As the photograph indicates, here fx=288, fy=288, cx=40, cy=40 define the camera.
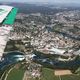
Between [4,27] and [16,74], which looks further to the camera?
[4,27]

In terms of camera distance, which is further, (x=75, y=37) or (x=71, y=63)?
(x=75, y=37)

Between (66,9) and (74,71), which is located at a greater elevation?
Result: (74,71)

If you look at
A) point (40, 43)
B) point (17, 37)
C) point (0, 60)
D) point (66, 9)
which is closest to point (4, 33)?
point (17, 37)

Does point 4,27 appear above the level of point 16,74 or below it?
below

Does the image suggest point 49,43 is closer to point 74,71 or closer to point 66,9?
point 74,71

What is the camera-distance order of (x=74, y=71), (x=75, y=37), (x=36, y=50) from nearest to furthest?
(x=74, y=71), (x=36, y=50), (x=75, y=37)

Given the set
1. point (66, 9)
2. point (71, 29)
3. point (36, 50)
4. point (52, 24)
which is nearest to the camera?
point (36, 50)

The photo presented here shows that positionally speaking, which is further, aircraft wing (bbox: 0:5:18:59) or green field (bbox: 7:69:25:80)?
aircraft wing (bbox: 0:5:18:59)

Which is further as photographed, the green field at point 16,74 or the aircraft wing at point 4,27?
the aircraft wing at point 4,27
